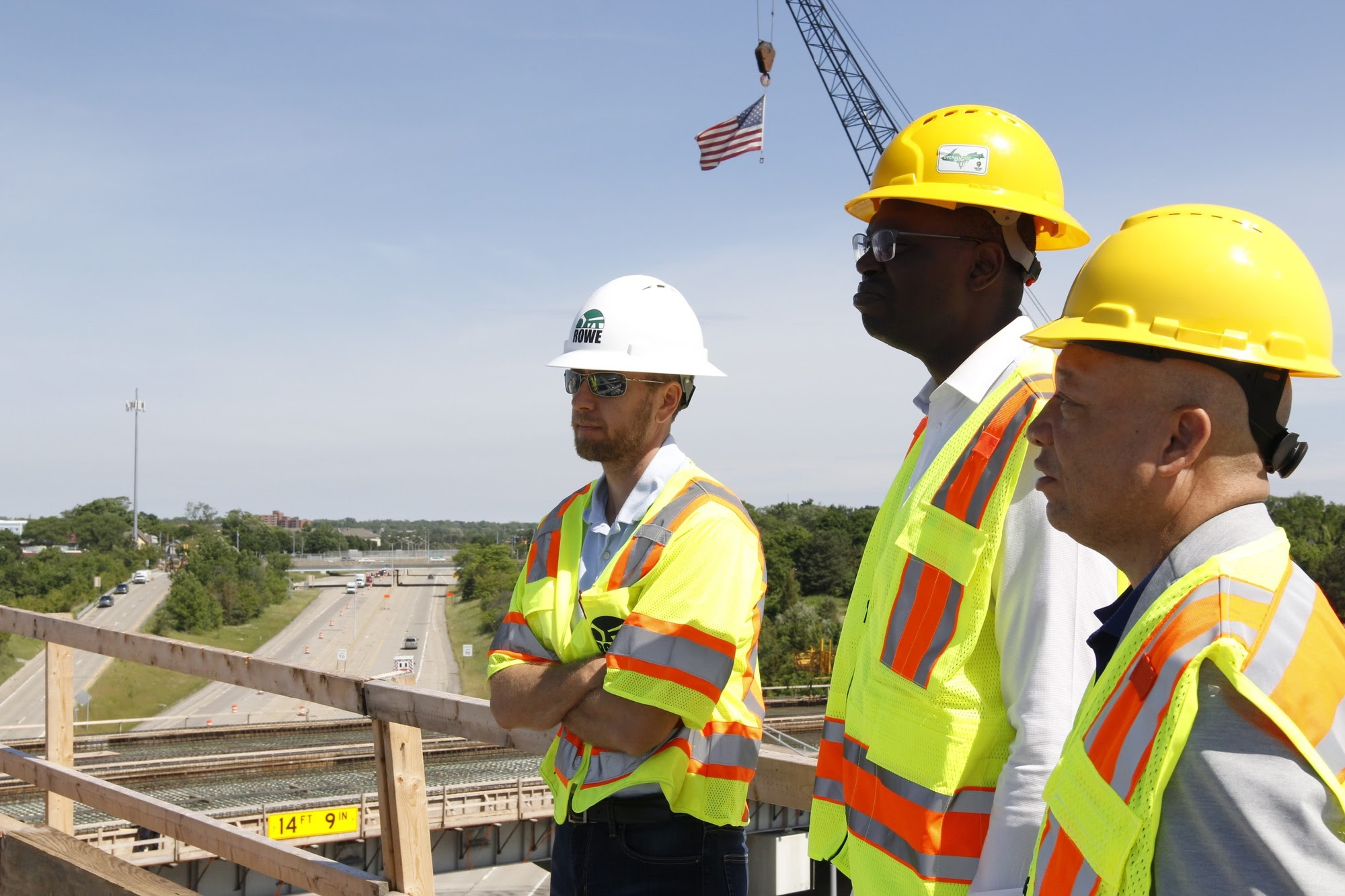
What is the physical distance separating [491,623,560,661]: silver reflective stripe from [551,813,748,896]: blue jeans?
1.60ft

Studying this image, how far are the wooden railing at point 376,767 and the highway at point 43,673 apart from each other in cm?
1701

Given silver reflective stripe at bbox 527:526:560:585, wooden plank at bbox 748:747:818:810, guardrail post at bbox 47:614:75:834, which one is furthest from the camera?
guardrail post at bbox 47:614:75:834

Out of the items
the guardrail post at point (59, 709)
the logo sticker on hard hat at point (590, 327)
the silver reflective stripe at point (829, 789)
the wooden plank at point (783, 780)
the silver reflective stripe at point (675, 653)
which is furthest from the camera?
the guardrail post at point (59, 709)

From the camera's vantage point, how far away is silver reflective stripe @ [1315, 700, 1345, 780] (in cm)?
125

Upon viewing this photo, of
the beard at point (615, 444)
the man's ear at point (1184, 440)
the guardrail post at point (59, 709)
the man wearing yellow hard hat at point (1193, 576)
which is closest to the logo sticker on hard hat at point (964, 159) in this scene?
the man wearing yellow hard hat at point (1193, 576)

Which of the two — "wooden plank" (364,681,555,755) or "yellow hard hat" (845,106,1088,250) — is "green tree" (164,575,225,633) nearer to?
"wooden plank" (364,681,555,755)

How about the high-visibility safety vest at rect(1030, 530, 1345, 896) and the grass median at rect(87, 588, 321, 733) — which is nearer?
the high-visibility safety vest at rect(1030, 530, 1345, 896)

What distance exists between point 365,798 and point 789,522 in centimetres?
7005

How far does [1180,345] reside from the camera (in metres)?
1.59

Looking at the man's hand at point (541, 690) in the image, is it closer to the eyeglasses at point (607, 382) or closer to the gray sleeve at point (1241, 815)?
the eyeglasses at point (607, 382)

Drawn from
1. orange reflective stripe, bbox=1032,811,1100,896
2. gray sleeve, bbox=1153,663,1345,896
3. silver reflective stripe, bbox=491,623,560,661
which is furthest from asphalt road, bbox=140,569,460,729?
gray sleeve, bbox=1153,663,1345,896

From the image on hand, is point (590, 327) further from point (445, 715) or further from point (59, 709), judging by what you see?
point (59, 709)

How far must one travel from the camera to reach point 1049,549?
2018 millimetres

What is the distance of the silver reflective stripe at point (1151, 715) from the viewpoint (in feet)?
4.42
